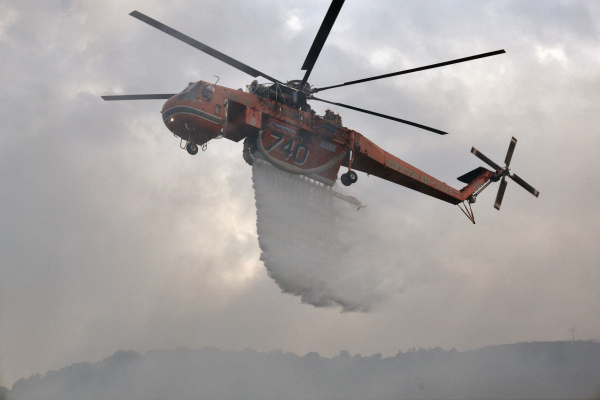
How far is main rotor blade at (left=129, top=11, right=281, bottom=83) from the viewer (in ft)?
54.6

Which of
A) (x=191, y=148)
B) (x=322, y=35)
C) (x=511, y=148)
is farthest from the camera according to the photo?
(x=511, y=148)

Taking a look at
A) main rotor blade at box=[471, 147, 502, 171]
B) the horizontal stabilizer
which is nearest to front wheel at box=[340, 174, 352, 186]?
main rotor blade at box=[471, 147, 502, 171]

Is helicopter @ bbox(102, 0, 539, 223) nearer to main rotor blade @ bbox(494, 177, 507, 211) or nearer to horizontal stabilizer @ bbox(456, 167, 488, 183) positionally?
horizontal stabilizer @ bbox(456, 167, 488, 183)

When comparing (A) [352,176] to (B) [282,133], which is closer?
(B) [282,133]

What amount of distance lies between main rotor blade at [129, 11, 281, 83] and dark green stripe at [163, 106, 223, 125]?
232 cm

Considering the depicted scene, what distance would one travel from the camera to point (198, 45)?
18031 mm

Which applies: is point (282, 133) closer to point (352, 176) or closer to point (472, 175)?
point (352, 176)

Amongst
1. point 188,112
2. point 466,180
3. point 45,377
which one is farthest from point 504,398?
point 45,377

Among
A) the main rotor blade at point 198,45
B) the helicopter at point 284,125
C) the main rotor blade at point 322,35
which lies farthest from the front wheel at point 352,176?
the main rotor blade at point 198,45

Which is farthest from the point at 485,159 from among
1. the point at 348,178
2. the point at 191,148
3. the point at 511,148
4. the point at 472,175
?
the point at 191,148

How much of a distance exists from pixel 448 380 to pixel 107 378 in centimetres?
8661

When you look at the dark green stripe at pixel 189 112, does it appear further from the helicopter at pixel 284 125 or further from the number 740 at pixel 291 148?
the number 740 at pixel 291 148

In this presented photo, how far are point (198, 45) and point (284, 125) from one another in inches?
227

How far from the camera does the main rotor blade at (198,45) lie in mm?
16656
